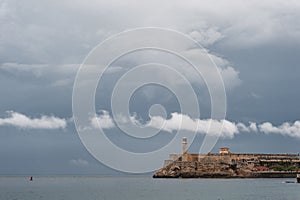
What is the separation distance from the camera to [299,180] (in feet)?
601

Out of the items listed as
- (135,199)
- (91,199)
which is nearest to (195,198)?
(135,199)

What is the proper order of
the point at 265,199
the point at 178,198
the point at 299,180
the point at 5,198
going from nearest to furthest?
the point at 265,199, the point at 178,198, the point at 5,198, the point at 299,180

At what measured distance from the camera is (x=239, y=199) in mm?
113938

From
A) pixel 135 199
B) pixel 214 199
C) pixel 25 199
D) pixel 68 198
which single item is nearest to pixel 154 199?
pixel 135 199

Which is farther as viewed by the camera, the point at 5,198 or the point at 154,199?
the point at 5,198

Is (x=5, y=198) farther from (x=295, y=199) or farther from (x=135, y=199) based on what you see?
(x=295, y=199)

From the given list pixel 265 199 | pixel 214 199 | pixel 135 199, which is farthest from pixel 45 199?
pixel 265 199

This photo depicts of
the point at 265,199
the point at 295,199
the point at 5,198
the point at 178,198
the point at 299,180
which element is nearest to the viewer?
the point at 295,199

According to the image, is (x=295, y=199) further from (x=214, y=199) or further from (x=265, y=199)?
(x=214, y=199)

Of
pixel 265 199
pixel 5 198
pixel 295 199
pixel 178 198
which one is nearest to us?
pixel 295 199

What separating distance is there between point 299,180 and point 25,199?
99.3 m

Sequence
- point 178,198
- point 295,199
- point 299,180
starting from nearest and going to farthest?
point 295,199, point 178,198, point 299,180

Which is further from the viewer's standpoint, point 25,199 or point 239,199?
point 25,199

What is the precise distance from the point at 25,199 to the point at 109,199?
21.2 metres
